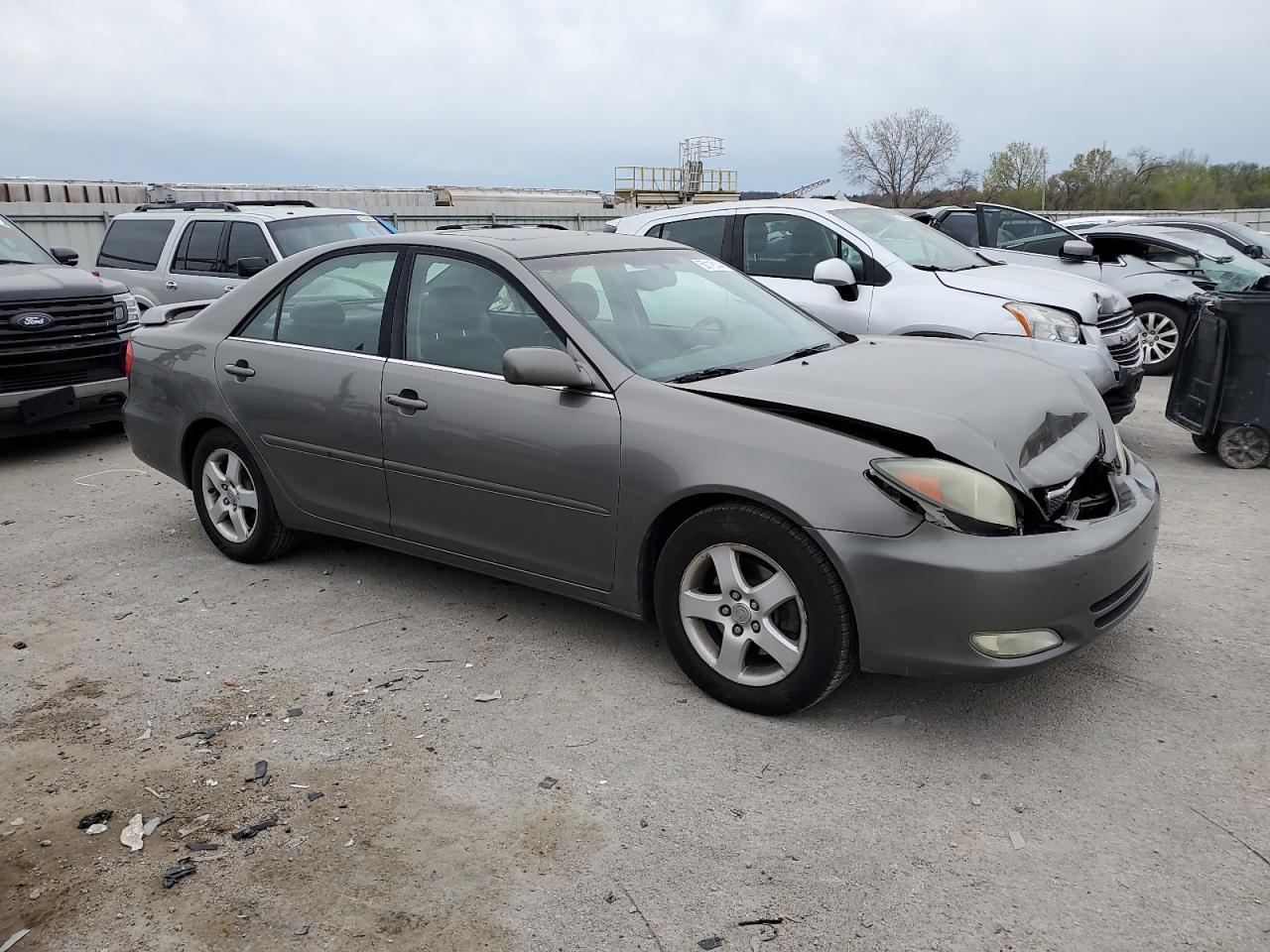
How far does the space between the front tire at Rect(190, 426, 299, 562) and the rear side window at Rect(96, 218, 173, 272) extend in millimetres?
6183

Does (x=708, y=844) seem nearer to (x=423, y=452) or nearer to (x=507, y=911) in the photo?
(x=507, y=911)

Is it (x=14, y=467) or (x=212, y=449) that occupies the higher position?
(x=212, y=449)

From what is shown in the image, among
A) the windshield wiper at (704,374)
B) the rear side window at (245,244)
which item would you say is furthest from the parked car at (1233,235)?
the windshield wiper at (704,374)

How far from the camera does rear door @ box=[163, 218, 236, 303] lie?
1016 cm

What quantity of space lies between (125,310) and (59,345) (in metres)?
0.80

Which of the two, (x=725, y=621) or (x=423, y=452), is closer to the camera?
(x=725, y=621)

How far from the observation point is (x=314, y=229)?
1049 centimetres

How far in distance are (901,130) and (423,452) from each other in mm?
63101

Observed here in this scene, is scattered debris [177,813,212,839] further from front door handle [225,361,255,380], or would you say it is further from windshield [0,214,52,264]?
windshield [0,214,52,264]

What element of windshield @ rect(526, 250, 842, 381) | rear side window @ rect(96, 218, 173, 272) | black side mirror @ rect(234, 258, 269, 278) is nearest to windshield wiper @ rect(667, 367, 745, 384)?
windshield @ rect(526, 250, 842, 381)

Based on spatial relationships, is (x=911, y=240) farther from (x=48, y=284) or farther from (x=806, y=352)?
(x=48, y=284)

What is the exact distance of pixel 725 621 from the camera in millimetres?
3613

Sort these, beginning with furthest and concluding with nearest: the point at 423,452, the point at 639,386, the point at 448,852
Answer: the point at 423,452, the point at 639,386, the point at 448,852

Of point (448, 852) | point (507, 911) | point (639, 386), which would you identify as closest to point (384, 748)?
point (448, 852)
